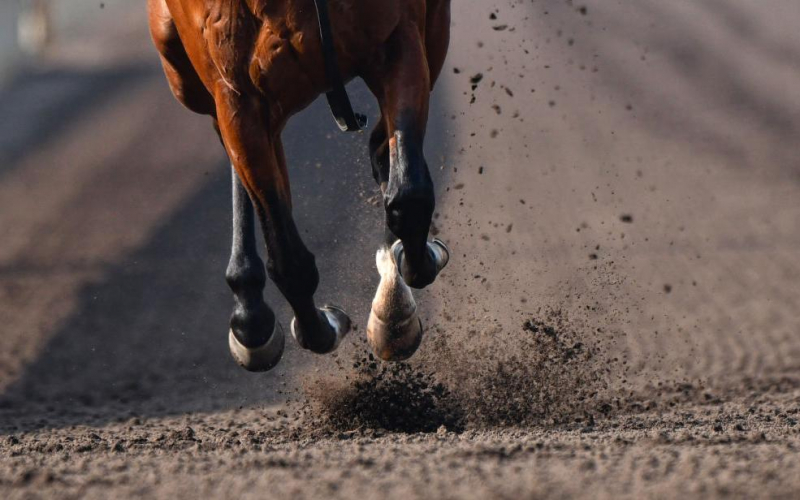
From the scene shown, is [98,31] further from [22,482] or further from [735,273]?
[22,482]

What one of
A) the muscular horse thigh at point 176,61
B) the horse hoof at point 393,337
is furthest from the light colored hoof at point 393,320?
the muscular horse thigh at point 176,61

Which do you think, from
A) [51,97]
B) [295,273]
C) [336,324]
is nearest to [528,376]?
[336,324]

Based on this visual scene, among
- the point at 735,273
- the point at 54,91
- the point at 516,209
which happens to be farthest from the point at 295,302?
the point at 54,91

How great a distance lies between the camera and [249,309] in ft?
11.7

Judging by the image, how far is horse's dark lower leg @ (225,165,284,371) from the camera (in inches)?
140

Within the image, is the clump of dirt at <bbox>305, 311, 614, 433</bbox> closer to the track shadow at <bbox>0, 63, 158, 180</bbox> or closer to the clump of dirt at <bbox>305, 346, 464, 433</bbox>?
the clump of dirt at <bbox>305, 346, 464, 433</bbox>

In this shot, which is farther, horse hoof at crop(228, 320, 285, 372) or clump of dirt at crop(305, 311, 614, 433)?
clump of dirt at crop(305, 311, 614, 433)

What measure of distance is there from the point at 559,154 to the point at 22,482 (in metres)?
5.13

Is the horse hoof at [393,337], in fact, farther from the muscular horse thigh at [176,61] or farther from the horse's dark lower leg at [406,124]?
the muscular horse thigh at [176,61]

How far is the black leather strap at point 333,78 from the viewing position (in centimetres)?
272

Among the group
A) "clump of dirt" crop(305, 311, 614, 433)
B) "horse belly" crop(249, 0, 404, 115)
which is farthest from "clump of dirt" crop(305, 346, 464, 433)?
"horse belly" crop(249, 0, 404, 115)

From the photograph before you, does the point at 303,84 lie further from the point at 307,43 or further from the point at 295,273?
the point at 295,273

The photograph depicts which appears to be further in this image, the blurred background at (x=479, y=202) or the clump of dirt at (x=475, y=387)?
the blurred background at (x=479, y=202)

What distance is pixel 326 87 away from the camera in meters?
2.90
